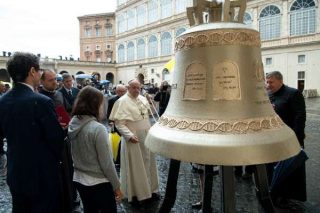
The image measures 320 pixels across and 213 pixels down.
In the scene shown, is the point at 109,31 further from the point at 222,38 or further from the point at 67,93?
the point at 222,38

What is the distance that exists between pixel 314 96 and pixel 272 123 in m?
28.6

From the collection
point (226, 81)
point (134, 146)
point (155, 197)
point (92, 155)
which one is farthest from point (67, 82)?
point (226, 81)

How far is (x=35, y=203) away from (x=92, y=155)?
1.79ft

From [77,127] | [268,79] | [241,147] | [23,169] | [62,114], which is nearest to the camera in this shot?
[241,147]

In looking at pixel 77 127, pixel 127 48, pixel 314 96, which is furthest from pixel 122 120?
pixel 127 48

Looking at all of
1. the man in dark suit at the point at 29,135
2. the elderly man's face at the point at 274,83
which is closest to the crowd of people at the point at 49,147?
the man in dark suit at the point at 29,135

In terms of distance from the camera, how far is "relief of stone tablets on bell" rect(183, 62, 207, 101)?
169 cm

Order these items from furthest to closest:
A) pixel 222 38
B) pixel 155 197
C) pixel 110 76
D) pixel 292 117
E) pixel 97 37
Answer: pixel 97 37 → pixel 110 76 → pixel 155 197 → pixel 292 117 → pixel 222 38

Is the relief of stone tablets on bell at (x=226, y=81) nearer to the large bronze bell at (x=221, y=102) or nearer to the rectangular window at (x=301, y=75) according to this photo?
the large bronze bell at (x=221, y=102)

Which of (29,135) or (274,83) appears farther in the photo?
(274,83)

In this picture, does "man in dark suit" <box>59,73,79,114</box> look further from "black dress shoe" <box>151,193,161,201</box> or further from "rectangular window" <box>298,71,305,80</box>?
"rectangular window" <box>298,71,305,80</box>

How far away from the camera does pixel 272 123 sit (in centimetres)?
168

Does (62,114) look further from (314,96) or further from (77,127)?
(314,96)

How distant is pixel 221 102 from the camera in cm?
164
